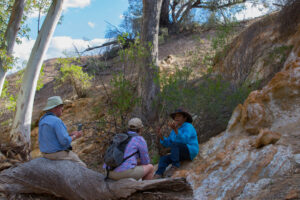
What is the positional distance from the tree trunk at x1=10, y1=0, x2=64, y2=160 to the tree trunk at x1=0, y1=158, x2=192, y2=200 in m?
3.59

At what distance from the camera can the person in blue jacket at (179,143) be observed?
4.25 metres

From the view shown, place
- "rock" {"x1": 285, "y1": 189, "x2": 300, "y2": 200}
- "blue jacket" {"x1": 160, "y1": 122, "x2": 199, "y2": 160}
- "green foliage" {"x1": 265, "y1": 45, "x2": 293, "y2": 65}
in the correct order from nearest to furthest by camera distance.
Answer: "rock" {"x1": 285, "y1": 189, "x2": 300, "y2": 200}
"blue jacket" {"x1": 160, "y1": 122, "x2": 199, "y2": 160}
"green foliage" {"x1": 265, "y1": 45, "x2": 293, "y2": 65}

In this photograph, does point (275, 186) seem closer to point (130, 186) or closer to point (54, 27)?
point (130, 186)

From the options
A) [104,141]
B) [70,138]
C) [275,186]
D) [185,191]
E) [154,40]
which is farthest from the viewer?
[154,40]

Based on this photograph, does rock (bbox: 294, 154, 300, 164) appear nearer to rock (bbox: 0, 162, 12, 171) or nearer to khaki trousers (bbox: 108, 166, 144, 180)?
khaki trousers (bbox: 108, 166, 144, 180)

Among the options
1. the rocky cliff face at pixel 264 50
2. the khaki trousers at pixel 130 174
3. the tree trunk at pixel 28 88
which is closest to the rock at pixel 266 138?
the khaki trousers at pixel 130 174

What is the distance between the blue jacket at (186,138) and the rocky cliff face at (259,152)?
0.25m

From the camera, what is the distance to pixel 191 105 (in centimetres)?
570

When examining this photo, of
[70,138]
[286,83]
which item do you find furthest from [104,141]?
[286,83]

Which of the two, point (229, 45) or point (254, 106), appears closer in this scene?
point (254, 106)

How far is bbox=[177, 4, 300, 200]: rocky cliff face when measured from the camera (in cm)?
296

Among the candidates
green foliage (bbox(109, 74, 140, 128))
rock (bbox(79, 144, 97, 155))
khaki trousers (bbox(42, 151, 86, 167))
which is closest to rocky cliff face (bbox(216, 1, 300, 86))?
green foliage (bbox(109, 74, 140, 128))

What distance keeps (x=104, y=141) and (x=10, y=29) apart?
5318mm

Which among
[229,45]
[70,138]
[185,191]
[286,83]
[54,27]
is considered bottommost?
[185,191]
